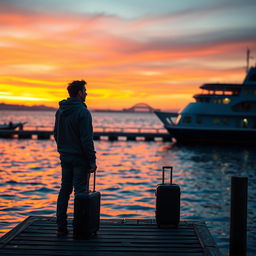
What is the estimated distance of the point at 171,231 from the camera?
6.72 m

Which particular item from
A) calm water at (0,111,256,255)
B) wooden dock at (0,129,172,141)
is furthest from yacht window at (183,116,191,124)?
wooden dock at (0,129,172,141)

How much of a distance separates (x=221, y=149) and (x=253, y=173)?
591 inches

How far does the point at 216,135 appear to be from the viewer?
4281 centimetres

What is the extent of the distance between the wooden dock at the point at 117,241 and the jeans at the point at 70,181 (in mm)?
370

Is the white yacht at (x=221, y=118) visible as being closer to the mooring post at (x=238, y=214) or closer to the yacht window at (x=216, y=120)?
the yacht window at (x=216, y=120)

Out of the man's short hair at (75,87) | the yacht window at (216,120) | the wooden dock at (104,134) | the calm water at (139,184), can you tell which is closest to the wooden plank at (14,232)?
the man's short hair at (75,87)

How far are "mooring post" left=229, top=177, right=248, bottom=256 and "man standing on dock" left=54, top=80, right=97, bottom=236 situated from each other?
1980 mm

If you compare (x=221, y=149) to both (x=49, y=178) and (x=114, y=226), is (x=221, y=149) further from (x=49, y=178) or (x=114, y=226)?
(x=114, y=226)

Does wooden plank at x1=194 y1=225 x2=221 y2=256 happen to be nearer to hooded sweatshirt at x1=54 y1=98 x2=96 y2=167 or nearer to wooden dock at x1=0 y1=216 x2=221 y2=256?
wooden dock at x1=0 y1=216 x2=221 y2=256

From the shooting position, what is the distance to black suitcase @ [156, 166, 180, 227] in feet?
22.8

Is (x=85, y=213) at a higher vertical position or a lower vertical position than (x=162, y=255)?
higher

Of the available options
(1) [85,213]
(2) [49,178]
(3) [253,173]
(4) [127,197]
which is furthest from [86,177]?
(3) [253,173]

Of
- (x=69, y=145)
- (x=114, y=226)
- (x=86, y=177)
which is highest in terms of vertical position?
(x=69, y=145)

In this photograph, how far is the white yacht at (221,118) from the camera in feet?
140
